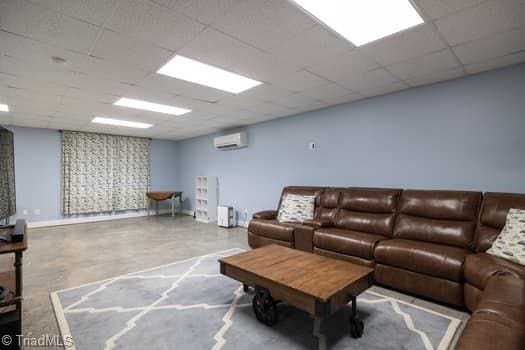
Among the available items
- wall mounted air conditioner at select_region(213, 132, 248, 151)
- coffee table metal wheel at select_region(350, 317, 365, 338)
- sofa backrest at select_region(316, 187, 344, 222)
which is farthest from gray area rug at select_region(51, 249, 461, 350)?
wall mounted air conditioner at select_region(213, 132, 248, 151)

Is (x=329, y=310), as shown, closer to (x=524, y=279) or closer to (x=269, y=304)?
(x=269, y=304)

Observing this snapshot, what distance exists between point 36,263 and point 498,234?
5247 mm

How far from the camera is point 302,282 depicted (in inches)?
73.0

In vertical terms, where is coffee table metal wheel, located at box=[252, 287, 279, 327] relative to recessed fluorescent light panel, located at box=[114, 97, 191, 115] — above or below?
below

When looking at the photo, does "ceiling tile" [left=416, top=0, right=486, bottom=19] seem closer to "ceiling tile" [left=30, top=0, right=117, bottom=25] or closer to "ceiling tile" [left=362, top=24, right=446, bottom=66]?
"ceiling tile" [left=362, top=24, right=446, bottom=66]

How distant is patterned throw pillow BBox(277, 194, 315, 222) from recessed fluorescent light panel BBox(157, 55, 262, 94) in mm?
1811

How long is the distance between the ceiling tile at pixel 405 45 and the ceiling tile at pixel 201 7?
4.25 ft

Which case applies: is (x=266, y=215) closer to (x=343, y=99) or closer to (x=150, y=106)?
(x=343, y=99)

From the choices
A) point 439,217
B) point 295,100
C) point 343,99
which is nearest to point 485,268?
point 439,217

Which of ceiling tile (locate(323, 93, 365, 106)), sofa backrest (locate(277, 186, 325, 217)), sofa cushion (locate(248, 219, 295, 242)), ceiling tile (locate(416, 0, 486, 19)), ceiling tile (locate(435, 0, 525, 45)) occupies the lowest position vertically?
sofa cushion (locate(248, 219, 295, 242))

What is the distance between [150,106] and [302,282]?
3641mm

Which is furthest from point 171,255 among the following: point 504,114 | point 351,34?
point 504,114

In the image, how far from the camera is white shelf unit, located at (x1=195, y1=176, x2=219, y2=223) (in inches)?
254

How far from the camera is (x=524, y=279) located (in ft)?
5.80
